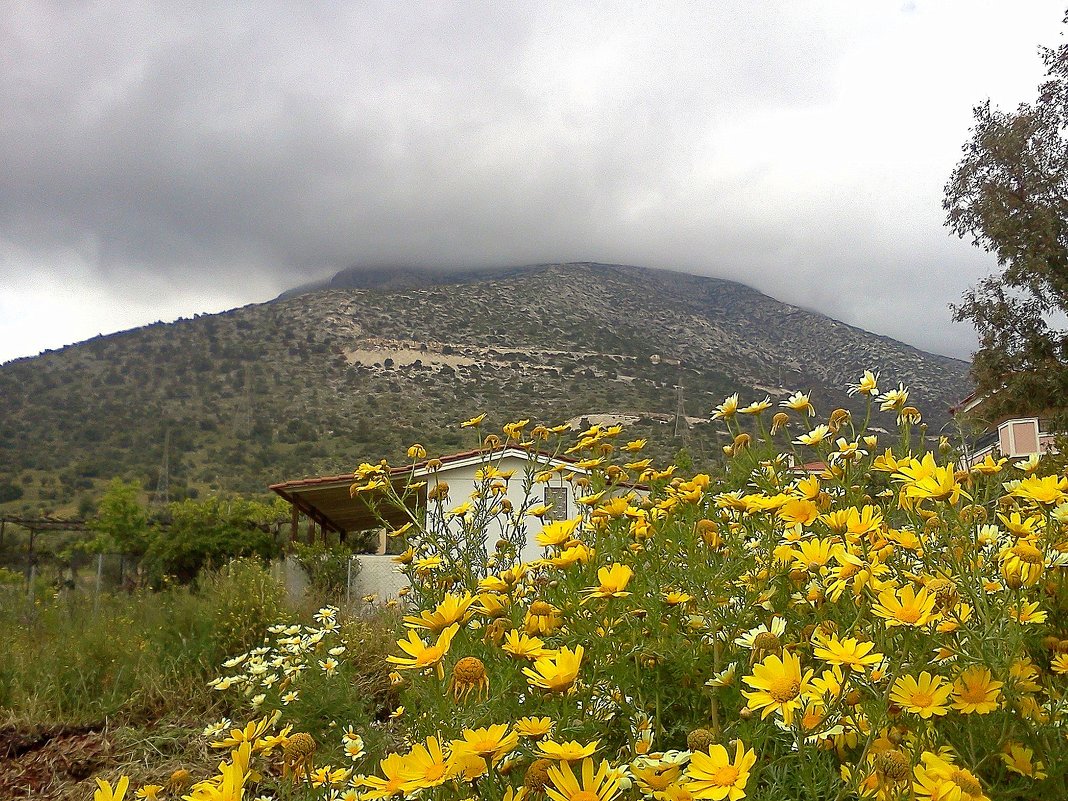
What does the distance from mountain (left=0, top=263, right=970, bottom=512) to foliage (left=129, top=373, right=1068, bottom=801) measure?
16.7 m

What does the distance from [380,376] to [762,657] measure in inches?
1642

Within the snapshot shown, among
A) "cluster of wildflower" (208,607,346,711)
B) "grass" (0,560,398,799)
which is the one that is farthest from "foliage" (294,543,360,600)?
"cluster of wildflower" (208,607,346,711)

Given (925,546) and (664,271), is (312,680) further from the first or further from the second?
(664,271)

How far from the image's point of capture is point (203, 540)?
16734mm

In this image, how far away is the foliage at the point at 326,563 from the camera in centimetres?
1573

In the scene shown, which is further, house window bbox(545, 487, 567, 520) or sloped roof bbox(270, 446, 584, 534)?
sloped roof bbox(270, 446, 584, 534)

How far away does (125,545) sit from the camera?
57.8 ft

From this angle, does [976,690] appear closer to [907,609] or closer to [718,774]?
[907,609]

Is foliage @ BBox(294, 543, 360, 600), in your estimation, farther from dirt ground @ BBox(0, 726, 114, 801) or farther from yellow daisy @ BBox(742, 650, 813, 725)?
yellow daisy @ BBox(742, 650, 813, 725)

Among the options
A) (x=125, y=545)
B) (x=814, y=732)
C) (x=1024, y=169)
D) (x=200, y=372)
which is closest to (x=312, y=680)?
(x=814, y=732)

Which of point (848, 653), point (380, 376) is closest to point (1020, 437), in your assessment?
point (848, 653)

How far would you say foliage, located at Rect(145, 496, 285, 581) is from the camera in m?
16.8

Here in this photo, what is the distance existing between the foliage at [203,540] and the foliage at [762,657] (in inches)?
604

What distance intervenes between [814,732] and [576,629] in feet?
2.32
